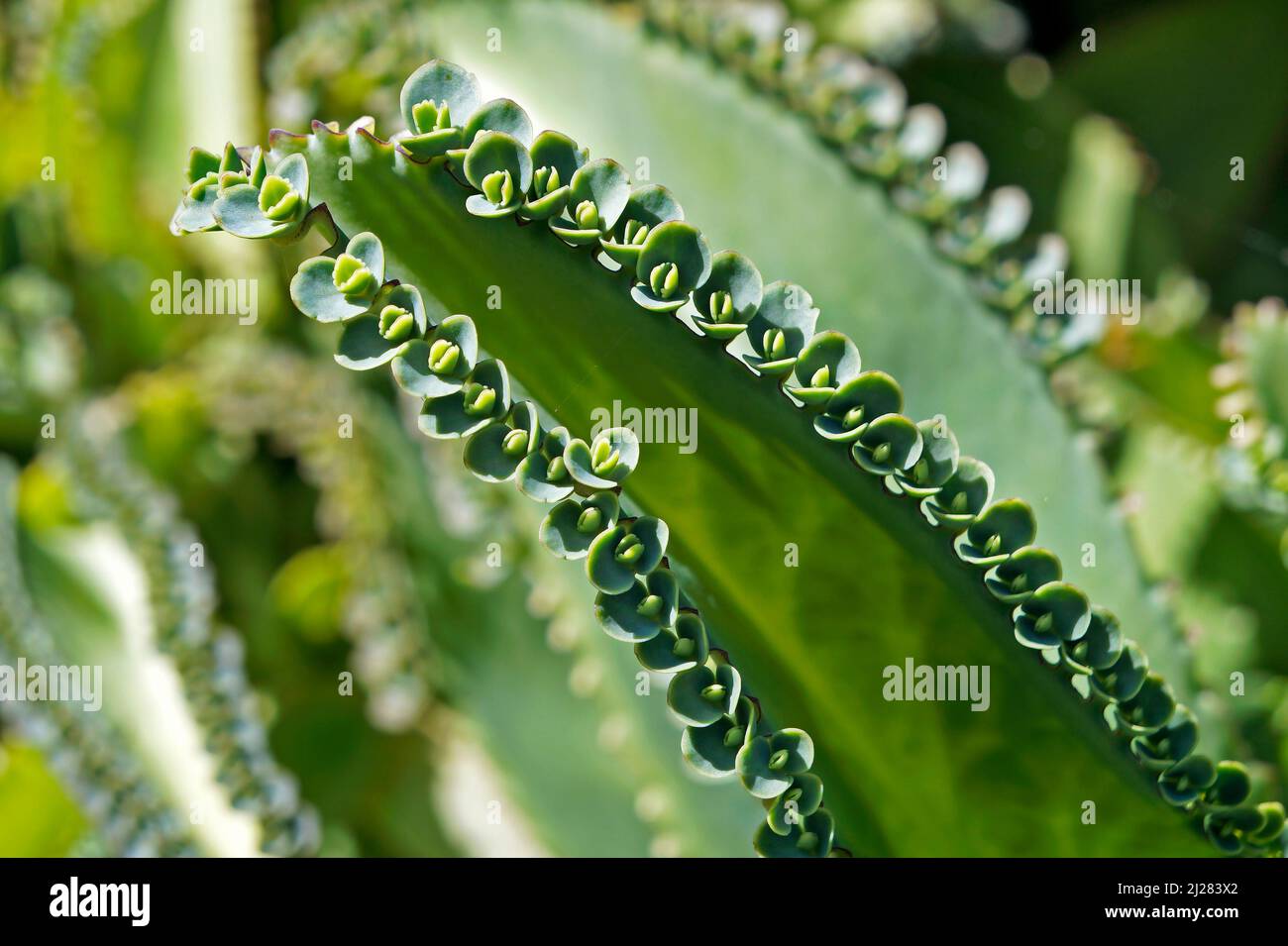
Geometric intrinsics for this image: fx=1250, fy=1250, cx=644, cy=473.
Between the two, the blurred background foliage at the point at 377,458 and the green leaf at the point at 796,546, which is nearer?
the green leaf at the point at 796,546

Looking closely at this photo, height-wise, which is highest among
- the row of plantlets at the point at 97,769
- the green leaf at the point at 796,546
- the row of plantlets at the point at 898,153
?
the row of plantlets at the point at 898,153

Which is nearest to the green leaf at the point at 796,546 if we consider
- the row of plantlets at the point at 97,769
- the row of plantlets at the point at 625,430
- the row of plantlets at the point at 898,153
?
the row of plantlets at the point at 625,430

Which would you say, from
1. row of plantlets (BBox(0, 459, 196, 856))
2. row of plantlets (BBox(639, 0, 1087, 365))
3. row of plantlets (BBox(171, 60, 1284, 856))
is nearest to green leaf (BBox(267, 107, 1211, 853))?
row of plantlets (BBox(171, 60, 1284, 856))

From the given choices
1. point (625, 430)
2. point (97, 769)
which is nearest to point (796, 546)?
point (625, 430)

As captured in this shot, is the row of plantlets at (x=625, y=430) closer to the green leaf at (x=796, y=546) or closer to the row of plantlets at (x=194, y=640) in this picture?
the green leaf at (x=796, y=546)

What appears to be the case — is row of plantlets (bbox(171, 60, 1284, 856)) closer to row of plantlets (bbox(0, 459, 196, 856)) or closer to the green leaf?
the green leaf

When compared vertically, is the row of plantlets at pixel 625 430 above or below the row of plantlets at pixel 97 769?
above

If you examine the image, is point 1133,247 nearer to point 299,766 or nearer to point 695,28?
point 695,28
